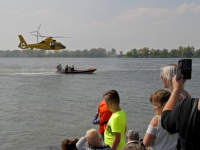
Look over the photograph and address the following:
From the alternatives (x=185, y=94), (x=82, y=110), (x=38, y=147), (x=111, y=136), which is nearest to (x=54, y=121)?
(x=82, y=110)

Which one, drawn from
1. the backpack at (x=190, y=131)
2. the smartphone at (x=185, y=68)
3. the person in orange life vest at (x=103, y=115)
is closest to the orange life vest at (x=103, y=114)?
the person in orange life vest at (x=103, y=115)

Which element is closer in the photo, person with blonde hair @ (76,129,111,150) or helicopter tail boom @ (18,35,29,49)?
person with blonde hair @ (76,129,111,150)

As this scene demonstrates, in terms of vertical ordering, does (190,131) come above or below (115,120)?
above

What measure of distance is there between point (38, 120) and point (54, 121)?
37.0 inches

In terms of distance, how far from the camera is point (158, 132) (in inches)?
159

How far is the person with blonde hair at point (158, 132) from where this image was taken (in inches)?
158

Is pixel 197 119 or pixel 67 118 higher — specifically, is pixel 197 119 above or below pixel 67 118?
above

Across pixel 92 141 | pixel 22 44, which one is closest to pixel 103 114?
pixel 92 141

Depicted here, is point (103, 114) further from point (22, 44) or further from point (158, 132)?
point (22, 44)

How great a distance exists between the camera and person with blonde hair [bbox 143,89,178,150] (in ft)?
13.2

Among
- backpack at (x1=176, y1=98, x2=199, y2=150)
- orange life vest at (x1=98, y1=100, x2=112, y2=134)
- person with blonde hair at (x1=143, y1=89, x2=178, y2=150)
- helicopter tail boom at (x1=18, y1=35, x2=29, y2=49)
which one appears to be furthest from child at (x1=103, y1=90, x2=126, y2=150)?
helicopter tail boom at (x1=18, y1=35, x2=29, y2=49)

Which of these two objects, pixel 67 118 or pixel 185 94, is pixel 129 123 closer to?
pixel 67 118

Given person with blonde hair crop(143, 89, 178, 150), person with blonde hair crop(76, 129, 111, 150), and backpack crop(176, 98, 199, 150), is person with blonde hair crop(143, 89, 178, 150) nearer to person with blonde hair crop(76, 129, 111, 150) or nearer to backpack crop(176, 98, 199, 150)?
person with blonde hair crop(76, 129, 111, 150)

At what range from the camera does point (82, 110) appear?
21578 mm
